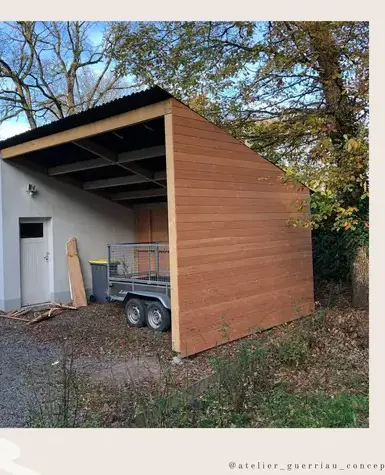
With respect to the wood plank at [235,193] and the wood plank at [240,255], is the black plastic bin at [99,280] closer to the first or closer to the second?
the wood plank at [240,255]

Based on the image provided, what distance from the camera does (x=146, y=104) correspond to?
538 cm

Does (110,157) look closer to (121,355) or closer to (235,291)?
(235,291)

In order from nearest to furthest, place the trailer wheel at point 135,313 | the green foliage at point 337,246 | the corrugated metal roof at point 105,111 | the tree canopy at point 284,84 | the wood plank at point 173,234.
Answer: the corrugated metal roof at point 105,111 < the wood plank at point 173,234 < the tree canopy at point 284,84 < the trailer wheel at point 135,313 < the green foliage at point 337,246

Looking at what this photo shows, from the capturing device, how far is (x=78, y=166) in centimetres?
845

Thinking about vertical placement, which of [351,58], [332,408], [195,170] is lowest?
[332,408]

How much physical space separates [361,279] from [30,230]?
21.6ft

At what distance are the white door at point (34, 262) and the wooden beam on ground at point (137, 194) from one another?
191cm

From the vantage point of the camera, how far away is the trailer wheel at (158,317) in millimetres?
6715

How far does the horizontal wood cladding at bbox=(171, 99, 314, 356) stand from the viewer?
5.36 m

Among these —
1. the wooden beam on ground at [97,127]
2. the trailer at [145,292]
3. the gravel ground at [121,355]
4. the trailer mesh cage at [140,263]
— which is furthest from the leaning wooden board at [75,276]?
the wooden beam on ground at [97,127]

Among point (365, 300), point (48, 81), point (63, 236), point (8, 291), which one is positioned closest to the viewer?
point (365, 300)

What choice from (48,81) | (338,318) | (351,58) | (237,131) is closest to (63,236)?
Answer: (237,131)
